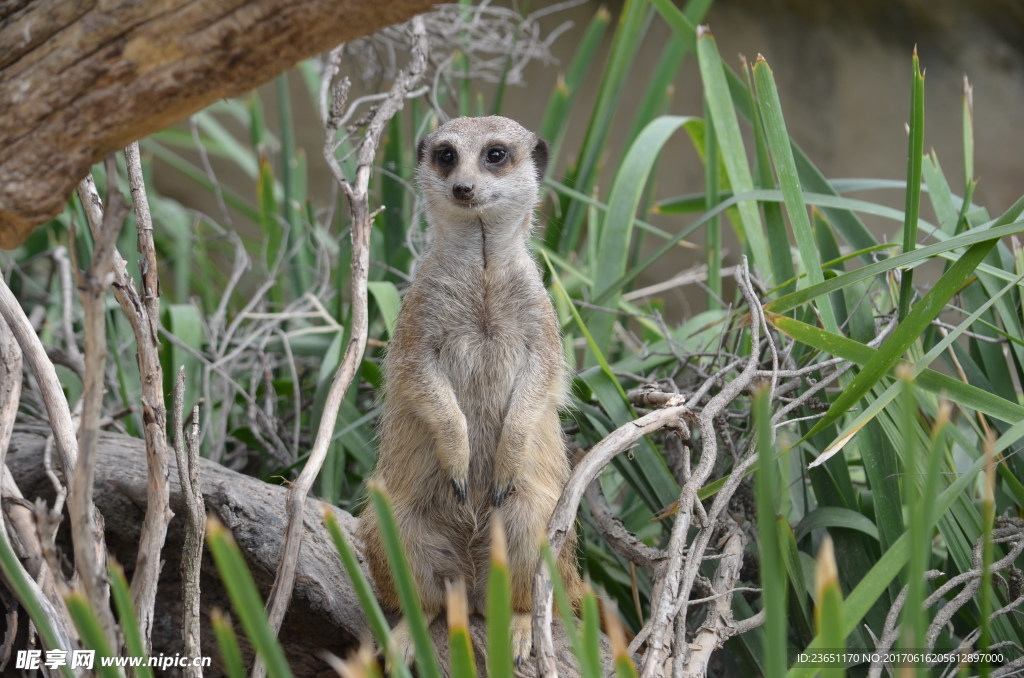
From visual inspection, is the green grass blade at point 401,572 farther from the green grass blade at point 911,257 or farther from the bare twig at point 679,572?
the green grass blade at point 911,257

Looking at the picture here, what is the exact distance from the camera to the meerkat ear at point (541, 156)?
2.36 m

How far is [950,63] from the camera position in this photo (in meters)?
5.01

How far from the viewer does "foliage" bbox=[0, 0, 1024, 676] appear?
1.53m

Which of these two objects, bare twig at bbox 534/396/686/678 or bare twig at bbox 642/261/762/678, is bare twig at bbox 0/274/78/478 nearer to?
bare twig at bbox 534/396/686/678

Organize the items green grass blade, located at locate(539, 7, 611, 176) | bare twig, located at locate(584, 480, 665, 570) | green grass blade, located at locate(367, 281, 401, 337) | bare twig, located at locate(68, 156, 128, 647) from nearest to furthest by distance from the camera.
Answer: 1. bare twig, located at locate(68, 156, 128, 647)
2. bare twig, located at locate(584, 480, 665, 570)
3. green grass blade, located at locate(367, 281, 401, 337)
4. green grass blade, located at locate(539, 7, 611, 176)

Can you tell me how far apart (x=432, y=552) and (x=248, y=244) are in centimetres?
286

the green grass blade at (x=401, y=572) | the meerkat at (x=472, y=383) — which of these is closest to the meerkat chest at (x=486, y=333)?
the meerkat at (x=472, y=383)

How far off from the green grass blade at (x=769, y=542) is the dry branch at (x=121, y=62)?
2.12 feet

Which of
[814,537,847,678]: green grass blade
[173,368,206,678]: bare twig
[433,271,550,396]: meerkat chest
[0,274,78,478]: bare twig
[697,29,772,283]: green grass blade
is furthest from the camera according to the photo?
[697,29,772,283]: green grass blade

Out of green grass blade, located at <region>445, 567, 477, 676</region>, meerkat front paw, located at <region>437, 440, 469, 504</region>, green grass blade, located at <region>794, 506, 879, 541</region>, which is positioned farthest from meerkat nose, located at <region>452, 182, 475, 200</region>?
green grass blade, located at <region>445, 567, 477, 676</region>

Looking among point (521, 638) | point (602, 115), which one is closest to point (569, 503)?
point (521, 638)

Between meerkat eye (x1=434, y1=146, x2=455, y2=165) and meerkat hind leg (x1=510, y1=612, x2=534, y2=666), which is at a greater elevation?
meerkat eye (x1=434, y1=146, x2=455, y2=165)

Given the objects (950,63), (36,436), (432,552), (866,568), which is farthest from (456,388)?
(950,63)

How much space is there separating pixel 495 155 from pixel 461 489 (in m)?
0.77
